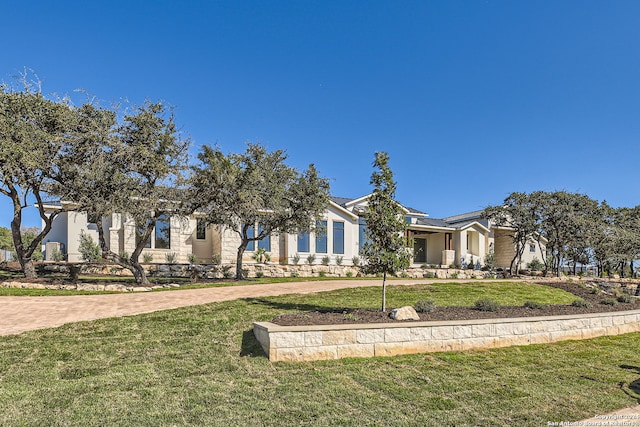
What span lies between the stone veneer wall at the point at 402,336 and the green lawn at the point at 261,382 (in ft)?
0.78

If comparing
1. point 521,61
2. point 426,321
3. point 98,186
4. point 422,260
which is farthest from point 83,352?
point 422,260

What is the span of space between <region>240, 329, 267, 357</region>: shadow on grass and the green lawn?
23 millimetres

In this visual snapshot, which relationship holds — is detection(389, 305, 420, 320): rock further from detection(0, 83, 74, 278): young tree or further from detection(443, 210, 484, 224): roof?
detection(443, 210, 484, 224): roof

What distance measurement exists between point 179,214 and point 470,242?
86.2 feet

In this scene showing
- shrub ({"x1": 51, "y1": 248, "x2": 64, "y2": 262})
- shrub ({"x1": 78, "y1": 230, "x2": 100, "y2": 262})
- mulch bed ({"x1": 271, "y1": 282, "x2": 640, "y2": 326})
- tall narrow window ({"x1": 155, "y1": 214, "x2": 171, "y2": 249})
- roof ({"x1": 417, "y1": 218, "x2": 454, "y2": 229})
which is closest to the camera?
mulch bed ({"x1": 271, "y1": 282, "x2": 640, "y2": 326})

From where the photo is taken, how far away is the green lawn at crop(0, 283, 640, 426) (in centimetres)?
506

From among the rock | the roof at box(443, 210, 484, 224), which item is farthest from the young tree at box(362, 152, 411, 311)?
the roof at box(443, 210, 484, 224)

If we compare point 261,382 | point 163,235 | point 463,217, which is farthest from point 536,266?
point 261,382

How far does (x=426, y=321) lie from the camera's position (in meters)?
8.21

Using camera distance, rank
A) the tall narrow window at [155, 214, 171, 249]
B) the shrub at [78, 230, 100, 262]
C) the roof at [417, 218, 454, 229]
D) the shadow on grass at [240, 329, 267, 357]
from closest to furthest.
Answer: the shadow on grass at [240, 329, 267, 357] → the shrub at [78, 230, 100, 262] → the tall narrow window at [155, 214, 171, 249] → the roof at [417, 218, 454, 229]

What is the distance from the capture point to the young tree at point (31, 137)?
570 inches

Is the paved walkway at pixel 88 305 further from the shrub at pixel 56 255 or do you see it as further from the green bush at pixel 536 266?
the green bush at pixel 536 266

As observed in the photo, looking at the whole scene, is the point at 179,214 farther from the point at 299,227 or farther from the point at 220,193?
the point at 299,227

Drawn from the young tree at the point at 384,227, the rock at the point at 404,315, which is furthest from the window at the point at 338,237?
the rock at the point at 404,315
